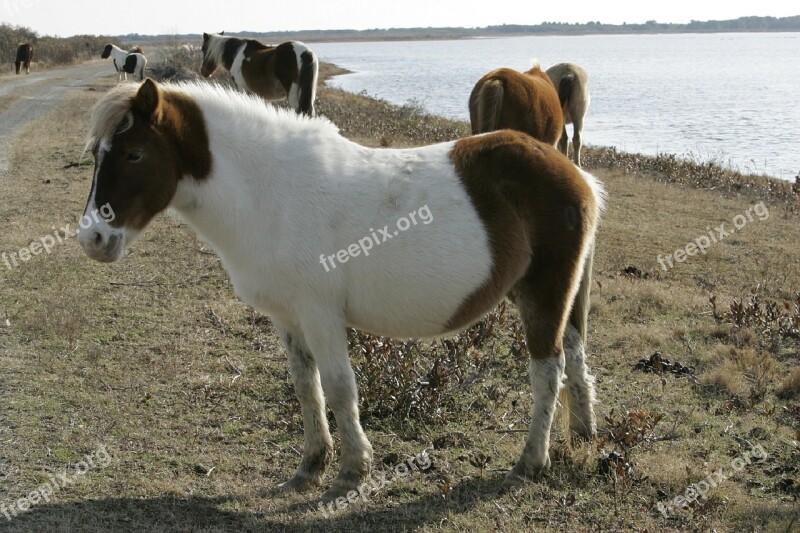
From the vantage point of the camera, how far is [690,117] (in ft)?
93.8

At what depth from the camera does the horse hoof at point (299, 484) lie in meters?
4.23

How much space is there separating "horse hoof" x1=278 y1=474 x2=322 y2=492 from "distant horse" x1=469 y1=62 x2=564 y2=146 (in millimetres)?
4634

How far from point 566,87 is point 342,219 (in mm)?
9429

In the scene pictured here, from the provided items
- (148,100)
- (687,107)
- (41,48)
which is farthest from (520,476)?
(41,48)

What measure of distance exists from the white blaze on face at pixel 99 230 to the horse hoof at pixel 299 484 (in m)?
1.63

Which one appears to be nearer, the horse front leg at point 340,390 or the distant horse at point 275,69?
the horse front leg at point 340,390

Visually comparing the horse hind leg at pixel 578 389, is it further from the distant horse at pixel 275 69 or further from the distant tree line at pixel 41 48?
the distant tree line at pixel 41 48

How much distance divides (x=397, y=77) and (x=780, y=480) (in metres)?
53.6

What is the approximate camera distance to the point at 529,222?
4031 millimetres

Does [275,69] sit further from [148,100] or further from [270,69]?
[148,100]

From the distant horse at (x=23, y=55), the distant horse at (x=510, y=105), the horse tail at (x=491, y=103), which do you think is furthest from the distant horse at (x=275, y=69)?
the distant horse at (x=23, y=55)

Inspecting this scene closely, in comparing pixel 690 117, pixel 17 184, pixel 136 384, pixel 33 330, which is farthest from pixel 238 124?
pixel 690 117

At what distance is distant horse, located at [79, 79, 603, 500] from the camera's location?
3652 millimetres

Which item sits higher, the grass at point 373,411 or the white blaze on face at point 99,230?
the white blaze on face at point 99,230
